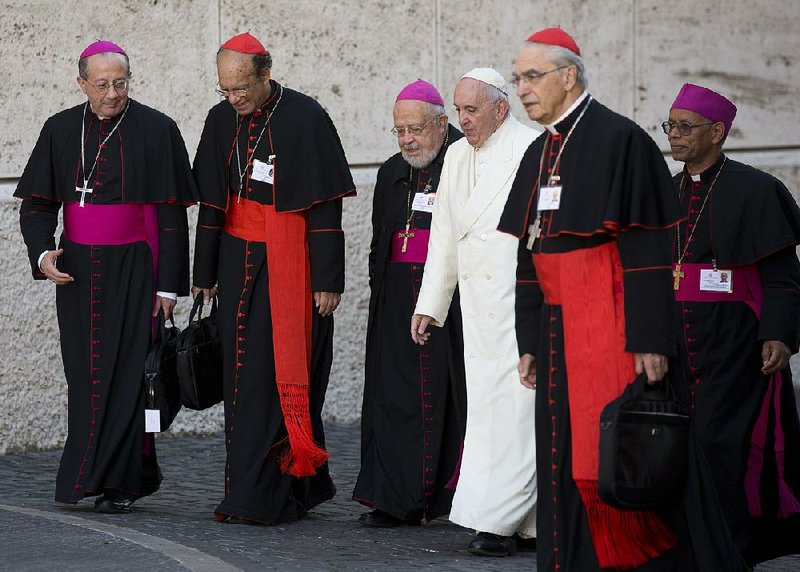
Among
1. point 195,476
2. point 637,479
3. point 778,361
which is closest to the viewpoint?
point 637,479

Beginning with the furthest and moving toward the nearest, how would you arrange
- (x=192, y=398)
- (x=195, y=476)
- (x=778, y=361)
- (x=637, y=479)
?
(x=195, y=476) → (x=192, y=398) → (x=778, y=361) → (x=637, y=479)

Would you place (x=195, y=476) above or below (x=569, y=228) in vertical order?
below

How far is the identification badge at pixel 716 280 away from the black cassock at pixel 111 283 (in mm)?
2288

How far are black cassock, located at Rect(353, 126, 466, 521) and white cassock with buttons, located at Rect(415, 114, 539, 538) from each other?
0.44m

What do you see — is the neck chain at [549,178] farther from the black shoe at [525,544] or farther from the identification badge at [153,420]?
the identification badge at [153,420]

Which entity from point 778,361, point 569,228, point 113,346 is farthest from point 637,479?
point 113,346

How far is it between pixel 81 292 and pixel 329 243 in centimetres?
112

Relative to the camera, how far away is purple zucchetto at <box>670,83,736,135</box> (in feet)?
22.2

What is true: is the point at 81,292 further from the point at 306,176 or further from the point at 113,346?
the point at 306,176

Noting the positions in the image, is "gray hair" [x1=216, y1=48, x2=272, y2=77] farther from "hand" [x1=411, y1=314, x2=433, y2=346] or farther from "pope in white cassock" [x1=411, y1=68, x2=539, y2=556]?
"hand" [x1=411, y1=314, x2=433, y2=346]

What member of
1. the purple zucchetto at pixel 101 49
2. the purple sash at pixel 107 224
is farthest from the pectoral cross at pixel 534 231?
the purple zucchetto at pixel 101 49

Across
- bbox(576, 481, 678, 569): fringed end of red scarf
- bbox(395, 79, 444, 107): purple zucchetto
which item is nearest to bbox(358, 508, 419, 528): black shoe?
bbox(395, 79, 444, 107): purple zucchetto

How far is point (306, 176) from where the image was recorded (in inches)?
291

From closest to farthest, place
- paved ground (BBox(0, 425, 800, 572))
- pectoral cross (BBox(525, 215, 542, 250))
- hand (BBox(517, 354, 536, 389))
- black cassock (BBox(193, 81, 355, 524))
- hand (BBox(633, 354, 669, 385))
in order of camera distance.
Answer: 1. hand (BBox(633, 354, 669, 385))
2. pectoral cross (BBox(525, 215, 542, 250))
3. hand (BBox(517, 354, 536, 389))
4. paved ground (BBox(0, 425, 800, 572))
5. black cassock (BBox(193, 81, 355, 524))
